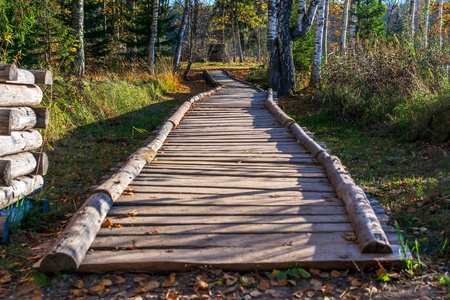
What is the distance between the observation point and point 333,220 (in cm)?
334

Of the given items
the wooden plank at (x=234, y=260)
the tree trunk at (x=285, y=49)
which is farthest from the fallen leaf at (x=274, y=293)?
the tree trunk at (x=285, y=49)

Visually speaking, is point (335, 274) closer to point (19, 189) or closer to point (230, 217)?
point (230, 217)

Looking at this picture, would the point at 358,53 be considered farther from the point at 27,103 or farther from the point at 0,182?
the point at 0,182

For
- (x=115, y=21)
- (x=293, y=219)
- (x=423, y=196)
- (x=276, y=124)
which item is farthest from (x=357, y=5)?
(x=293, y=219)

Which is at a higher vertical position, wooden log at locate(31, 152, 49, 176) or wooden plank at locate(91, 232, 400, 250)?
wooden log at locate(31, 152, 49, 176)

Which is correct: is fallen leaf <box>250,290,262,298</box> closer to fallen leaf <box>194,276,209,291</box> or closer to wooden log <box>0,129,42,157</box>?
fallen leaf <box>194,276,209,291</box>

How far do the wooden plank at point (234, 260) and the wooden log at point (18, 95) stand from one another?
1.71 meters

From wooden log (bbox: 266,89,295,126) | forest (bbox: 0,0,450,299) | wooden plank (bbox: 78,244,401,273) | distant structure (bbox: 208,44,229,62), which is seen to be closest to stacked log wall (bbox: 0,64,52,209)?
forest (bbox: 0,0,450,299)

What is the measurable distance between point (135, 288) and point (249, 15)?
33081 millimetres

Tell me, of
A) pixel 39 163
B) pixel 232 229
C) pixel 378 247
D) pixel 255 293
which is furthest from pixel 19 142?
pixel 378 247

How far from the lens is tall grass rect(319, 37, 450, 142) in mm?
6762

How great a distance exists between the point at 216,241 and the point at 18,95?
2379mm

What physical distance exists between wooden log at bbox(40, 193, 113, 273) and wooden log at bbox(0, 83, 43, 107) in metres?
1.22

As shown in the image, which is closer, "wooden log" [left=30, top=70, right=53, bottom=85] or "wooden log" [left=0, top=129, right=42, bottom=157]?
"wooden log" [left=0, top=129, right=42, bottom=157]
